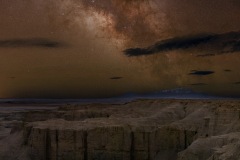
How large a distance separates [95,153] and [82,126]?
5.45 metres

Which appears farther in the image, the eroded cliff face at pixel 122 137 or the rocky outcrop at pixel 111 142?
the rocky outcrop at pixel 111 142

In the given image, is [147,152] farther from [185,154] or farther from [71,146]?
[185,154]

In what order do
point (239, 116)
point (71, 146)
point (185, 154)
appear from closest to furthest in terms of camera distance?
point (185, 154), point (239, 116), point (71, 146)

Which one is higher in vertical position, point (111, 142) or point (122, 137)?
point (122, 137)

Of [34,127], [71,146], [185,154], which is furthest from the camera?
[34,127]

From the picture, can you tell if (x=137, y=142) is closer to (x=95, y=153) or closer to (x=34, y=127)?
(x=95, y=153)

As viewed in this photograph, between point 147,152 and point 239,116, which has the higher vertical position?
point 239,116

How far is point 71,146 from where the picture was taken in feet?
188

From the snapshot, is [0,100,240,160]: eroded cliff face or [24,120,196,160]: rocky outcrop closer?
[0,100,240,160]: eroded cliff face

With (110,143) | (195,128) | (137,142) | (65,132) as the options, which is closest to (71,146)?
(65,132)

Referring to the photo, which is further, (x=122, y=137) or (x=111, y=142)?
(x=122, y=137)

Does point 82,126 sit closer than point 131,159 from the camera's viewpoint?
No

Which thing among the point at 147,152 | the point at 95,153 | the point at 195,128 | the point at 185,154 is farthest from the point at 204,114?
the point at 185,154

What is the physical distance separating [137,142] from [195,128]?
821cm
